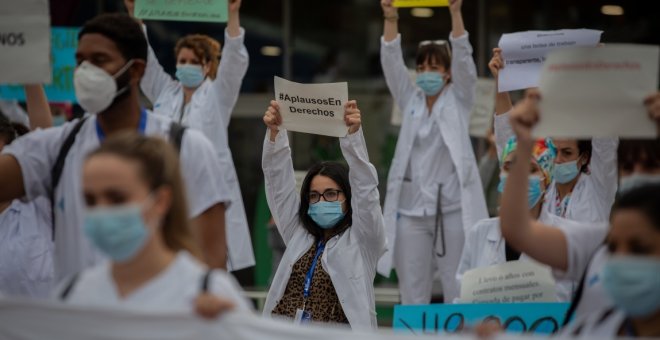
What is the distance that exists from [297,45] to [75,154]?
7.98 metres

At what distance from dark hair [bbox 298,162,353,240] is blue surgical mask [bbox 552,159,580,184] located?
1215 mm

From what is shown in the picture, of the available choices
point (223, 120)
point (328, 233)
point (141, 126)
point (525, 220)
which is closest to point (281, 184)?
point (328, 233)

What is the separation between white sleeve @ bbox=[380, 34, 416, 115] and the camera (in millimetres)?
8547

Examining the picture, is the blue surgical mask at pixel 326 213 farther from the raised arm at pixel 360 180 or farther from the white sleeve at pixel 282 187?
the white sleeve at pixel 282 187

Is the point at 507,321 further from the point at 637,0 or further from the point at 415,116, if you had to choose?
the point at 637,0

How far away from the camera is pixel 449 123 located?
27.5 feet

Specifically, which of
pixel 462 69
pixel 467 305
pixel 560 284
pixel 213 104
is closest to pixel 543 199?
pixel 560 284

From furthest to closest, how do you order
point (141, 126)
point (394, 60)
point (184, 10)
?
point (394, 60)
point (184, 10)
point (141, 126)

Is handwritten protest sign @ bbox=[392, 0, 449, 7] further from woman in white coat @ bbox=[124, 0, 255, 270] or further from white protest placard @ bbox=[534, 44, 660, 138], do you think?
white protest placard @ bbox=[534, 44, 660, 138]

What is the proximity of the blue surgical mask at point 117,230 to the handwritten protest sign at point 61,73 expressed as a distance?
521 cm

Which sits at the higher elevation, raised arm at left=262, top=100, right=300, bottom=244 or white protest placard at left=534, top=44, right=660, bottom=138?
white protest placard at left=534, top=44, right=660, bottom=138

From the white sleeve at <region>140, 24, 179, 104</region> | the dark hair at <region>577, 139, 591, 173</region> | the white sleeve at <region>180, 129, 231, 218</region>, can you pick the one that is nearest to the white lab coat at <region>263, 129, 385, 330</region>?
the dark hair at <region>577, 139, 591, 173</region>

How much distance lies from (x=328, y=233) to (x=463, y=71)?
2584 mm

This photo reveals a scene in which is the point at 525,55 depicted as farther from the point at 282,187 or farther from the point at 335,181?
the point at 282,187
